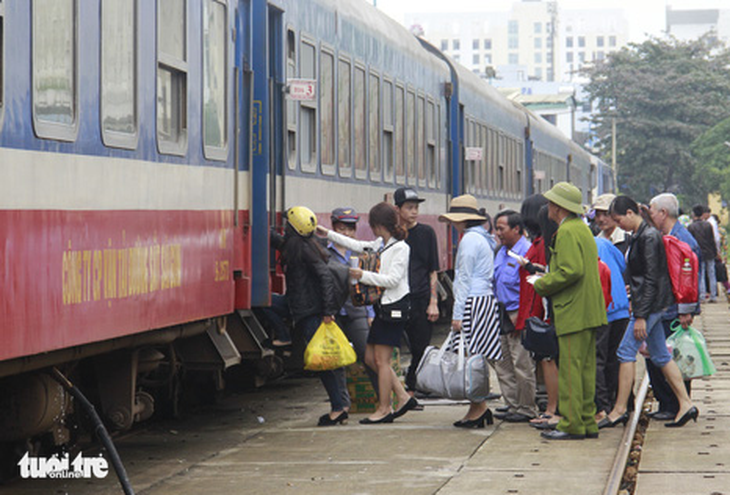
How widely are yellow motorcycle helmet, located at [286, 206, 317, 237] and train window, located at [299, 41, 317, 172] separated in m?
1.38

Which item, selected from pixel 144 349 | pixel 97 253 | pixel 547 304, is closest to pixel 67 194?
pixel 97 253

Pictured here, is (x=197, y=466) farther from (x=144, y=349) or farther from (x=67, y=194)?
(x=67, y=194)

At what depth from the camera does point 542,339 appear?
1005cm

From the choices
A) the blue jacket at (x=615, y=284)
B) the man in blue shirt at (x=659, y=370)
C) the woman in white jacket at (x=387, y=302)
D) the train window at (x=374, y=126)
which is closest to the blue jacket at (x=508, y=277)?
the blue jacket at (x=615, y=284)

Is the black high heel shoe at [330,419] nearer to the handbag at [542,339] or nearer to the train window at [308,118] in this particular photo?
the handbag at [542,339]

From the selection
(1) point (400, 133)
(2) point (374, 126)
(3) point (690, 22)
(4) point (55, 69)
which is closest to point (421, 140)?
(1) point (400, 133)

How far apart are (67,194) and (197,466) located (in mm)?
2590

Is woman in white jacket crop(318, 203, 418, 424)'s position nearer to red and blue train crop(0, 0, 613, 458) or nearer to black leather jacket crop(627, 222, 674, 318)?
red and blue train crop(0, 0, 613, 458)

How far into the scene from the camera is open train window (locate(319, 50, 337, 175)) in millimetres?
12492

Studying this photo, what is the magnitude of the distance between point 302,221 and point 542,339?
1.83m

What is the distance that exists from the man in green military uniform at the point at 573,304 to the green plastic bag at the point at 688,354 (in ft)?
4.17

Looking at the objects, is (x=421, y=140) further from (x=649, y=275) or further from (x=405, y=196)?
(x=649, y=275)

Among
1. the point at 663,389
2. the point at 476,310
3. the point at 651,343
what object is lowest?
the point at 663,389

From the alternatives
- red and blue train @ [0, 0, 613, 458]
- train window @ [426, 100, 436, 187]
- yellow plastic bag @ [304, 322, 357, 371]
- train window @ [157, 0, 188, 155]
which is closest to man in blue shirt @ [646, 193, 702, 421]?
yellow plastic bag @ [304, 322, 357, 371]
